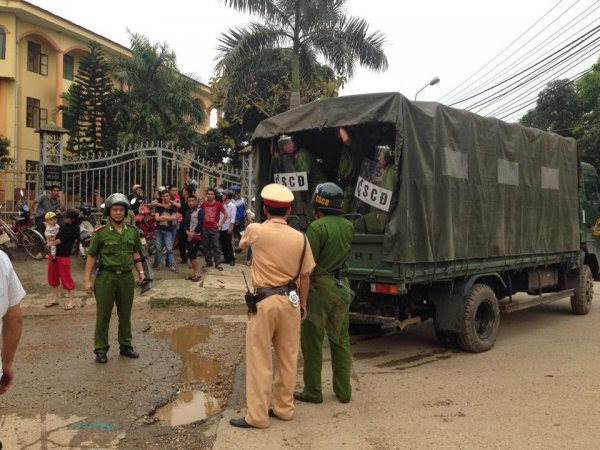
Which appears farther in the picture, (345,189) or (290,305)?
(345,189)

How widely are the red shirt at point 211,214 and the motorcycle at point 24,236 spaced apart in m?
3.36

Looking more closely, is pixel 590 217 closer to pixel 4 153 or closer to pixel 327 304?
pixel 327 304

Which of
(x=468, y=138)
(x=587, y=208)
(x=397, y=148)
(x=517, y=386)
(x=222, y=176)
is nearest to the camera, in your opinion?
(x=517, y=386)

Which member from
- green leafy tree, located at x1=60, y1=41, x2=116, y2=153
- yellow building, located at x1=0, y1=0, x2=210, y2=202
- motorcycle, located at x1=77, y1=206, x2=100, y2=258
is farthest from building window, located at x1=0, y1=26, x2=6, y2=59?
motorcycle, located at x1=77, y1=206, x2=100, y2=258

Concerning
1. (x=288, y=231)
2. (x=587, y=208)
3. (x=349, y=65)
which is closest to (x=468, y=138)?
(x=288, y=231)

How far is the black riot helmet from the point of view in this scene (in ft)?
14.8

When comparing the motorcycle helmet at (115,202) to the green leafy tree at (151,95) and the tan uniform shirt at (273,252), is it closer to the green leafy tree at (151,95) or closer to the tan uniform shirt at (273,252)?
the tan uniform shirt at (273,252)

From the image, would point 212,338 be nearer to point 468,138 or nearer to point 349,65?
point 468,138

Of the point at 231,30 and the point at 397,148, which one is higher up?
the point at 231,30

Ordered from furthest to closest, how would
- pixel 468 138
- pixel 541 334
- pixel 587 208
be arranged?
pixel 587 208, pixel 541 334, pixel 468 138

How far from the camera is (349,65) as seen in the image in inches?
590

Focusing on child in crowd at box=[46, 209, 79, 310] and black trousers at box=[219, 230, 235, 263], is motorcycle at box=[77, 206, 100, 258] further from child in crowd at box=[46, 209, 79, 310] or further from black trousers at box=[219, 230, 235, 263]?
black trousers at box=[219, 230, 235, 263]

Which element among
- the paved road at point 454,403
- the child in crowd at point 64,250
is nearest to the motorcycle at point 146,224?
the child in crowd at point 64,250

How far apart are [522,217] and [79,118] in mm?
21423
